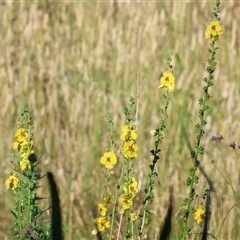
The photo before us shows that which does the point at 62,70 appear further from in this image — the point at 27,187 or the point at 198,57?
the point at 27,187

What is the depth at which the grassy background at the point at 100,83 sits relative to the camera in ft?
Result: 12.5

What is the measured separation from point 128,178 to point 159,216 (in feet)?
4.46

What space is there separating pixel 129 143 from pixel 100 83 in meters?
2.40

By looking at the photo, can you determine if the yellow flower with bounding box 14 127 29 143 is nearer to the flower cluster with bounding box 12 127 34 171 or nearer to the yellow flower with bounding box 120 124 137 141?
the flower cluster with bounding box 12 127 34 171

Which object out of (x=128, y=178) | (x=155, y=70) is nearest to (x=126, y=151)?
(x=128, y=178)

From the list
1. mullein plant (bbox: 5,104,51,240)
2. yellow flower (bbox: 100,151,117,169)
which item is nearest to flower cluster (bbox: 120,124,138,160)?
yellow flower (bbox: 100,151,117,169)

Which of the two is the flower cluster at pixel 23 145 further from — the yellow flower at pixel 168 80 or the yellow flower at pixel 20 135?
the yellow flower at pixel 168 80

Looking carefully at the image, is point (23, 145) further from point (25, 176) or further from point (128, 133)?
point (128, 133)

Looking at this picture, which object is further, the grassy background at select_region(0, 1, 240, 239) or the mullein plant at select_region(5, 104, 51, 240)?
the grassy background at select_region(0, 1, 240, 239)

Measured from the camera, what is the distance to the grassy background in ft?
12.5

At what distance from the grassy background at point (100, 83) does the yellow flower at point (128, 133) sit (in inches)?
50.5

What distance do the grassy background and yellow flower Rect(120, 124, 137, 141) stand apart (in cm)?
128

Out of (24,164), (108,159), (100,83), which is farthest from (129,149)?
(100,83)

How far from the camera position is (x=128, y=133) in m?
2.17
